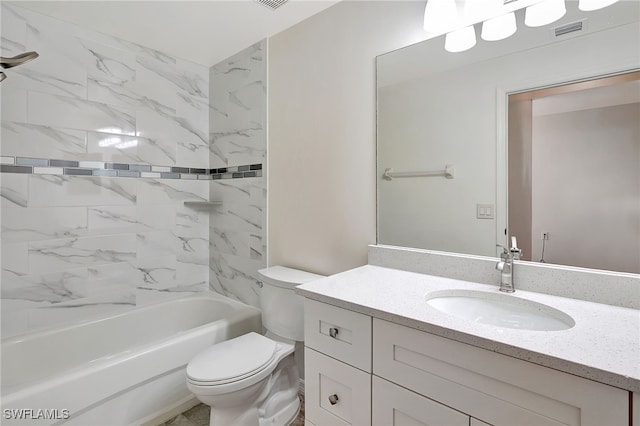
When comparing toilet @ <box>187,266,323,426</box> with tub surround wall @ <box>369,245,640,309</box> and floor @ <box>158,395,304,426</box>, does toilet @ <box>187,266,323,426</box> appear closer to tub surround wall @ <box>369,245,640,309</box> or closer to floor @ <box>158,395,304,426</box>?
floor @ <box>158,395,304,426</box>

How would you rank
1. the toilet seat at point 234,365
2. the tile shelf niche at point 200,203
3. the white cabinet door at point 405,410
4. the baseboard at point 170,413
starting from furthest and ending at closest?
the tile shelf niche at point 200,203
the baseboard at point 170,413
the toilet seat at point 234,365
the white cabinet door at point 405,410

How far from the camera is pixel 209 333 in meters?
1.92

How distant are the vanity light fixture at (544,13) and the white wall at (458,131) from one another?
10 centimetres

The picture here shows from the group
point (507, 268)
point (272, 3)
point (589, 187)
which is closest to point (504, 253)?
point (507, 268)

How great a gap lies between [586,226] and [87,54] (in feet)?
9.56

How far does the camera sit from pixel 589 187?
1088 mm

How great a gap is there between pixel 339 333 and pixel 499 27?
140 centimetres

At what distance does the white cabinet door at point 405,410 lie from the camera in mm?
874

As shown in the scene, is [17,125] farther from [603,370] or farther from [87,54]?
[603,370]

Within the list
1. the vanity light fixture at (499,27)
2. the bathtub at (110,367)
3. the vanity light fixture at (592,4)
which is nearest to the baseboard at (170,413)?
the bathtub at (110,367)

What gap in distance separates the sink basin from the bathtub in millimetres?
1436

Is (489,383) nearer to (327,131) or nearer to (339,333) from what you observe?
(339,333)

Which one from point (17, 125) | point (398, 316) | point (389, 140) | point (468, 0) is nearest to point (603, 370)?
point (398, 316)

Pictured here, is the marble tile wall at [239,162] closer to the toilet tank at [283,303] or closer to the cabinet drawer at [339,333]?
the toilet tank at [283,303]
